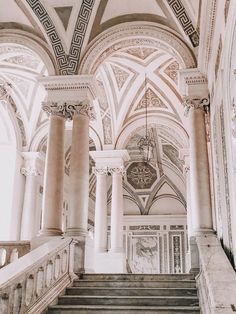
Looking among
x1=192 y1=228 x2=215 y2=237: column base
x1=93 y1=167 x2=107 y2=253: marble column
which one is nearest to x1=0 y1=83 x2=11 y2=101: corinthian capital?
x1=93 y1=167 x2=107 y2=253: marble column

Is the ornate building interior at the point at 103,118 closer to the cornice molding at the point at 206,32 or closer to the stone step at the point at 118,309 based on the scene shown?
the cornice molding at the point at 206,32

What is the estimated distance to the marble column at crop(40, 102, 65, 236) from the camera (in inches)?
328

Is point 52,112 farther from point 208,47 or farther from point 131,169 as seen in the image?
point 131,169

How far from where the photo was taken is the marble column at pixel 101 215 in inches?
498

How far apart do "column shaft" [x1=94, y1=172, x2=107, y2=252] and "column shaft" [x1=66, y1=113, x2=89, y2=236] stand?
4.29 meters

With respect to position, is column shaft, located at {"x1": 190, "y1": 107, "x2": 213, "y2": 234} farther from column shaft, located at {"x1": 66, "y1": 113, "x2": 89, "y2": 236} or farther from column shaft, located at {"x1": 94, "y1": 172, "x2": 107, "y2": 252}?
column shaft, located at {"x1": 94, "y1": 172, "x2": 107, "y2": 252}

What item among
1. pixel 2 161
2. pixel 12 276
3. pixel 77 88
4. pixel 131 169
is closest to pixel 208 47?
pixel 77 88

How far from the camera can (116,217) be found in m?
13.0

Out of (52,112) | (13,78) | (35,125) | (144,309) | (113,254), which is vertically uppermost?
(13,78)

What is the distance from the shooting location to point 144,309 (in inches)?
216

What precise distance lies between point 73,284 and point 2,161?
6981 mm

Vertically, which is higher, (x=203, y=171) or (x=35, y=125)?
(x=35, y=125)

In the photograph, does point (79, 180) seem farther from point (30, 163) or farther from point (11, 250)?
point (30, 163)

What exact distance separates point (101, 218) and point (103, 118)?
9.28ft
